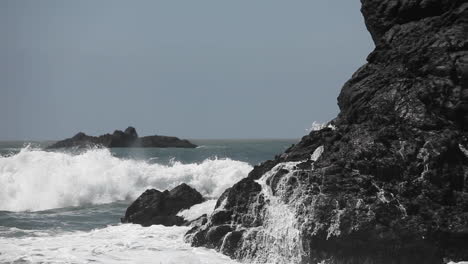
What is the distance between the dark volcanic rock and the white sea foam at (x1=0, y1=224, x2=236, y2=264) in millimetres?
782

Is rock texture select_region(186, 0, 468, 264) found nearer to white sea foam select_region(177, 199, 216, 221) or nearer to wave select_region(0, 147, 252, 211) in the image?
white sea foam select_region(177, 199, 216, 221)

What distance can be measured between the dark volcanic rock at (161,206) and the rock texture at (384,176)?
354 centimetres

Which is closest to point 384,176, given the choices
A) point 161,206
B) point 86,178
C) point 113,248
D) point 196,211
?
point 113,248

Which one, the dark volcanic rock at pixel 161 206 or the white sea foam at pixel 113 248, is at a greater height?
the dark volcanic rock at pixel 161 206

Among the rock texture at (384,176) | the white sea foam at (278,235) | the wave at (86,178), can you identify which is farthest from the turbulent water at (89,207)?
the rock texture at (384,176)

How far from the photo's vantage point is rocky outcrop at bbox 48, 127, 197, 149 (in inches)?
5015

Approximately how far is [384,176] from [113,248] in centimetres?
817

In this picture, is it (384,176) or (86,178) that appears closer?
(384,176)

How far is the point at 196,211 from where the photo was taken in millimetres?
23000

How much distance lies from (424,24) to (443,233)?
22.5 feet

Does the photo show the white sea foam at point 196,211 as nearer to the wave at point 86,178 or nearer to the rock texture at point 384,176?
the rock texture at point 384,176

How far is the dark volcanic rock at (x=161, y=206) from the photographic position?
73.7ft

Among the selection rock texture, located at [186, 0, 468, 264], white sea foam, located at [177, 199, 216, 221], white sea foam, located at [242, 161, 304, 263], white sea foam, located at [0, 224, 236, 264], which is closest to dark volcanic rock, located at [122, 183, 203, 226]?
white sea foam, located at [177, 199, 216, 221]

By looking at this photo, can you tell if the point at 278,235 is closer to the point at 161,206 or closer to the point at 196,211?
the point at 196,211
